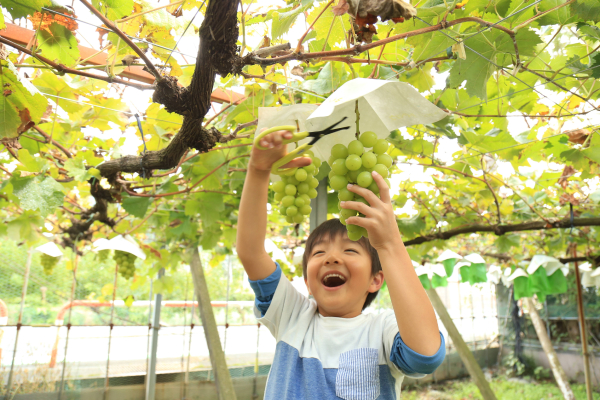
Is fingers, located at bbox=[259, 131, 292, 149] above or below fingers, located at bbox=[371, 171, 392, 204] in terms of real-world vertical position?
above

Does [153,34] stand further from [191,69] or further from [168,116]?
[168,116]

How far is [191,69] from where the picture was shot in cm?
151

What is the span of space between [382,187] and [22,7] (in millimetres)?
980

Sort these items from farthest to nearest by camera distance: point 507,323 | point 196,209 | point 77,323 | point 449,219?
point 507,323, point 77,323, point 449,219, point 196,209

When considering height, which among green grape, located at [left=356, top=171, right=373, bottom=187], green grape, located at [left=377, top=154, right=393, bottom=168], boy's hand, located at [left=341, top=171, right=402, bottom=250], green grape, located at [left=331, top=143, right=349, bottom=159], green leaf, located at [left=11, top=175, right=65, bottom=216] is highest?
green leaf, located at [left=11, top=175, right=65, bottom=216]

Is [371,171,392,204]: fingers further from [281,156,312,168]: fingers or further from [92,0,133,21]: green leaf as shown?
[92,0,133,21]: green leaf

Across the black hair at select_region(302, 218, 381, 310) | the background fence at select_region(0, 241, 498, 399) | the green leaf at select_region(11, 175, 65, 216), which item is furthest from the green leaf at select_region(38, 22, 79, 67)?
the background fence at select_region(0, 241, 498, 399)

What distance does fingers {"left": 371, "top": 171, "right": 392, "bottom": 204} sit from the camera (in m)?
0.72

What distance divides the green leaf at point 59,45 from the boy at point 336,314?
75cm

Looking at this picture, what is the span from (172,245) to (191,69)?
10.2 feet

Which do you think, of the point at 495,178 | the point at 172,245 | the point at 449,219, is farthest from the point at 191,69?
the point at 172,245

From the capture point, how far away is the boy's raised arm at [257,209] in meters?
0.87

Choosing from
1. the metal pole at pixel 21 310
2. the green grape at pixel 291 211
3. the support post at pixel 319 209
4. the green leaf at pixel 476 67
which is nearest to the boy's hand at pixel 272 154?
the green grape at pixel 291 211

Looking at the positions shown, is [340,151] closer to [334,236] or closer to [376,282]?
[334,236]
